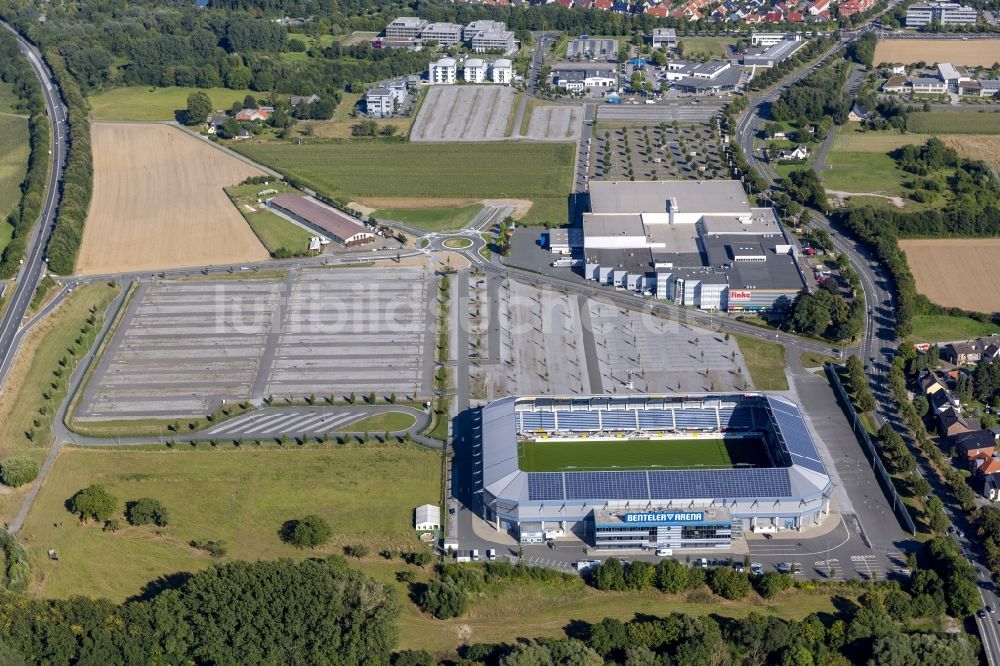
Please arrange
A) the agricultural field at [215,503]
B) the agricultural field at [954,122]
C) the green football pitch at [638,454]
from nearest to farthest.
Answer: the agricultural field at [215,503]
the green football pitch at [638,454]
the agricultural field at [954,122]

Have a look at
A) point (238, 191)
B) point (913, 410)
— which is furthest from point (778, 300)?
point (238, 191)

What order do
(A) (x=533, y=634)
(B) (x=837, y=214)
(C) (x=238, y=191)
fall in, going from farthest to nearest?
(C) (x=238, y=191) < (B) (x=837, y=214) < (A) (x=533, y=634)

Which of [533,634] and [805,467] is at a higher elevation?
[805,467]

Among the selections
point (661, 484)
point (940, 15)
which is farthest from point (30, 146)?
point (940, 15)

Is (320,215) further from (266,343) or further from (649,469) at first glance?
(649,469)

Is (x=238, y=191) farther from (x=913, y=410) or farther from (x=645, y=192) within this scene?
(x=913, y=410)

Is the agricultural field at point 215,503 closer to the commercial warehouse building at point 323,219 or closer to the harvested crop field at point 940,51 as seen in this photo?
the commercial warehouse building at point 323,219

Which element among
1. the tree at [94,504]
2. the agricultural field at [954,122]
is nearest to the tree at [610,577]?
the tree at [94,504]
